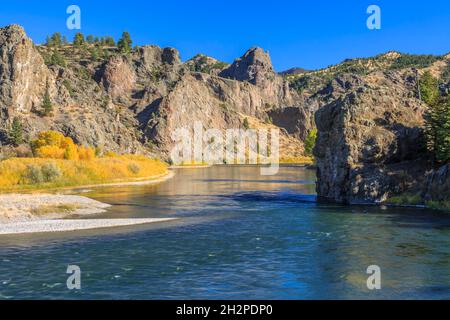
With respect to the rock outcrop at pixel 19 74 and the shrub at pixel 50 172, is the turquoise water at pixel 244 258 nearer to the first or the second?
the shrub at pixel 50 172

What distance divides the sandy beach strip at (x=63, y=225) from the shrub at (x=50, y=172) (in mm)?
40657

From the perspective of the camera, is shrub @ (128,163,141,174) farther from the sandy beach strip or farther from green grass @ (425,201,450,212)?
green grass @ (425,201,450,212)

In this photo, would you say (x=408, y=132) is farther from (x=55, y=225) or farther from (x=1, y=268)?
(x=1, y=268)

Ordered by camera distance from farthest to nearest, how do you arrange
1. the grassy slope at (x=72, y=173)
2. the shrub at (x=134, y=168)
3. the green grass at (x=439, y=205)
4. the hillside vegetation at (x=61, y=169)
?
the shrub at (x=134, y=168) → the hillside vegetation at (x=61, y=169) → the grassy slope at (x=72, y=173) → the green grass at (x=439, y=205)

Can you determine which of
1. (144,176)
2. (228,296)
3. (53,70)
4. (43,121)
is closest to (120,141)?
(43,121)

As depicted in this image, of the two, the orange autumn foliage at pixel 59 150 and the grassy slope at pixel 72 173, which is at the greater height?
the orange autumn foliage at pixel 59 150

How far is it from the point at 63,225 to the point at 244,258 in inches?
800

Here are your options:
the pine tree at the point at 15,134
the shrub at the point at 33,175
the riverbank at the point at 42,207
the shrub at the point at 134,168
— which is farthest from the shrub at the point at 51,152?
the riverbank at the point at 42,207

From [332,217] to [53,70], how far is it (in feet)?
571

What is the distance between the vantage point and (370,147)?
65.1m

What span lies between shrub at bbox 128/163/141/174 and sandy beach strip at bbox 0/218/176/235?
62305mm

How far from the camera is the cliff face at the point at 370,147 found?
62312mm

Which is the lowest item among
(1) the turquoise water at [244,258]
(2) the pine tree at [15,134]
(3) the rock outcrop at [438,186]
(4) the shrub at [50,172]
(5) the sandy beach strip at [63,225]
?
(1) the turquoise water at [244,258]

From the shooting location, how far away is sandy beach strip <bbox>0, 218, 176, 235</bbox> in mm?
41281
